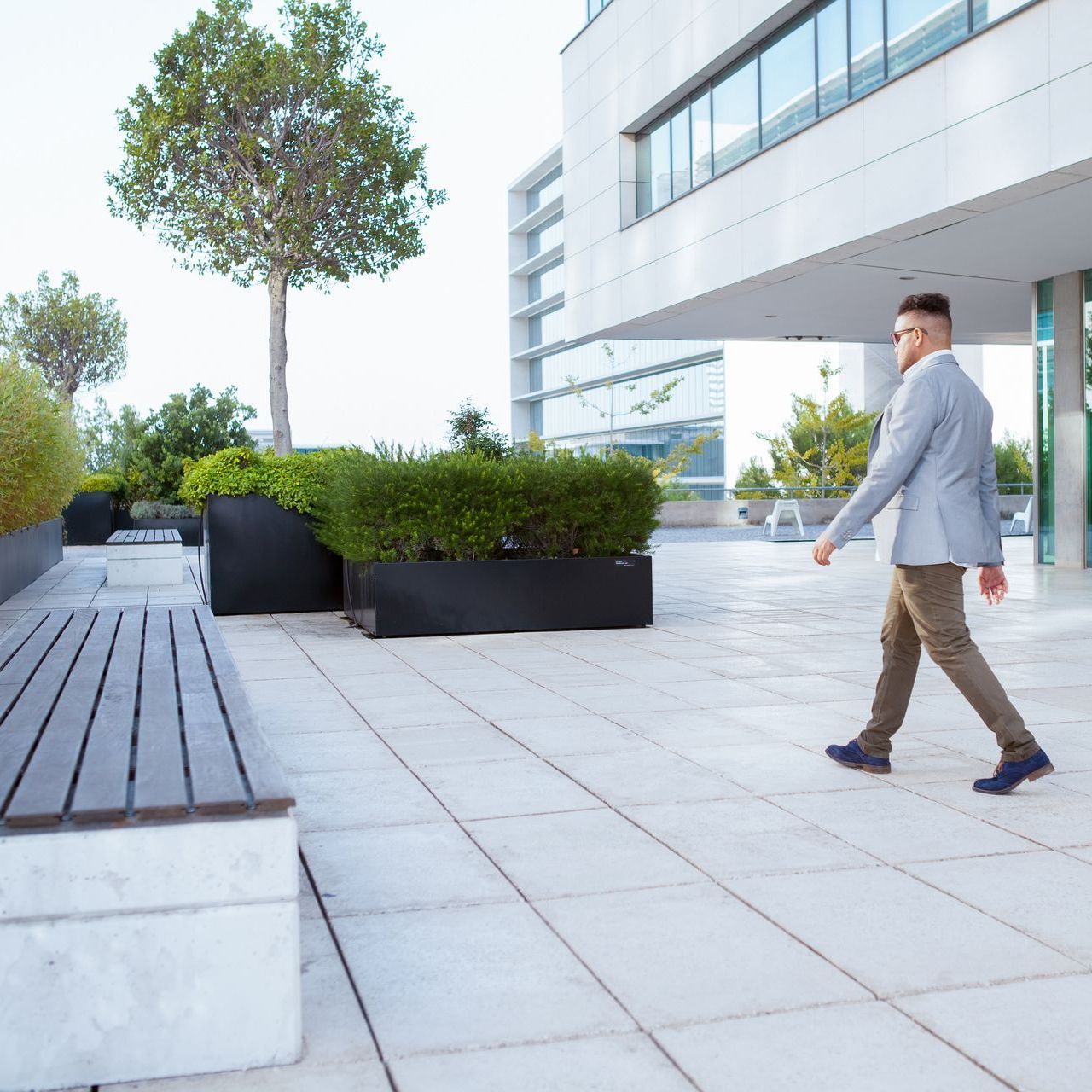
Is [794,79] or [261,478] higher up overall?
[794,79]

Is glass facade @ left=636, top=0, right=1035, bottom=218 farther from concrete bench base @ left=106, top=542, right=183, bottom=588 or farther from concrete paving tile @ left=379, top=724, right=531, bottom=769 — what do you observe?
concrete paving tile @ left=379, top=724, right=531, bottom=769

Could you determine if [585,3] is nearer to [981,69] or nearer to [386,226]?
[386,226]

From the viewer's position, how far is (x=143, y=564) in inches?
630

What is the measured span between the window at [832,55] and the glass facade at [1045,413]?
4.51m

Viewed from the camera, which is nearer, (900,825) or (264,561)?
(900,825)

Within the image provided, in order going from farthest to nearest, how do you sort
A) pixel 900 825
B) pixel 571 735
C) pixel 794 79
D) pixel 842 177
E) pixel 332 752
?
pixel 794 79, pixel 842 177, pixel 571 735, pixel 332 752, pixel 900 825

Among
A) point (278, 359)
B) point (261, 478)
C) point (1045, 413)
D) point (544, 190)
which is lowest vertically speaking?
point (261, 478)

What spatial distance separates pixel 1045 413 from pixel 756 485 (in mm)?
19322

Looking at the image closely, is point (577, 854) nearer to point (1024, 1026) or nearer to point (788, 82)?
point (1024, 1026)

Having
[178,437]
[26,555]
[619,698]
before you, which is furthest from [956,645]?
[178,437]

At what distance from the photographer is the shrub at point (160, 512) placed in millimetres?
27500

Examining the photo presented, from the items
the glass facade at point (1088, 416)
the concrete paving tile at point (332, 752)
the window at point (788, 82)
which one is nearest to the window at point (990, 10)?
the window at point (788, 82)

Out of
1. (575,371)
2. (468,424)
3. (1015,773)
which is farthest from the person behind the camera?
(575,371)

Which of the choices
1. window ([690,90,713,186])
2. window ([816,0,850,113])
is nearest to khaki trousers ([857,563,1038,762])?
window ([816,0,850,113])
